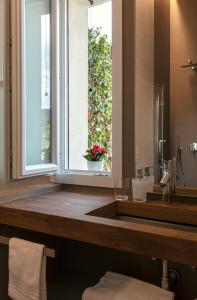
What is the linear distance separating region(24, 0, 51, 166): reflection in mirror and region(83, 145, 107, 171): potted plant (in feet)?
0.90

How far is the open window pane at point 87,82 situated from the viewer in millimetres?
2045

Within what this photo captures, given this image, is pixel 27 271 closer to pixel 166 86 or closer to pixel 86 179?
pixel 86 179

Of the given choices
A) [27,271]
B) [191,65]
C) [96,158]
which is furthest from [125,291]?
[191,65]

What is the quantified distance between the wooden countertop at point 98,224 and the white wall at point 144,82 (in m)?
0.34

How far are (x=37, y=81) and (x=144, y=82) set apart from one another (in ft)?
2.13

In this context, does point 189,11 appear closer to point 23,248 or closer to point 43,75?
point 43,75

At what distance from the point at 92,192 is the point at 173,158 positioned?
531 millimetres

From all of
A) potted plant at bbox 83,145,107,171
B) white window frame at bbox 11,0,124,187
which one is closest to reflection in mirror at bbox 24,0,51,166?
white window frame at bbox 11,0,124,187

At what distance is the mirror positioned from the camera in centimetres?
167

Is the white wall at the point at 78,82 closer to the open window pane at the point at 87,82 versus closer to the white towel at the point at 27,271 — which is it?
the open window pane at the point at 87,82

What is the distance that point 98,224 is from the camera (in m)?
1.19

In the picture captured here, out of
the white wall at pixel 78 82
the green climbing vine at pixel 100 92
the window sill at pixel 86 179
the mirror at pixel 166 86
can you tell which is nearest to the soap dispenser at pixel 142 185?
the mirror at pixel 166 86

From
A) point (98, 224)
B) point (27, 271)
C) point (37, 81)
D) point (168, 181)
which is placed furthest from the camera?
point (37, 81)

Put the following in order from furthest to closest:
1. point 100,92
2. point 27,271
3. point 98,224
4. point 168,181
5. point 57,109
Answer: point 100,92 < point 57,109 < point 168,181 < point 27,271 < point 98,224
